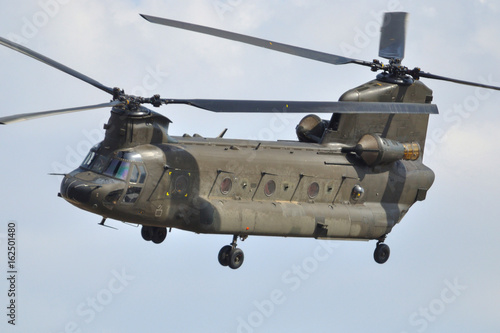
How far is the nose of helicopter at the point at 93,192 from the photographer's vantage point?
26.8 meters

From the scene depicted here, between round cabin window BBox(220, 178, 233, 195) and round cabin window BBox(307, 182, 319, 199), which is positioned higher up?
round cabin window BBox(307, 182, 319, 199)

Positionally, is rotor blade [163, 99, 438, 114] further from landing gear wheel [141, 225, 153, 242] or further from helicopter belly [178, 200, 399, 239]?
landing gear wheel [141, 225, 153, 242]

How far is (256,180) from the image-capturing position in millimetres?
29297

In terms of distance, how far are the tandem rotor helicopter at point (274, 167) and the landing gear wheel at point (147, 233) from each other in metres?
0.03

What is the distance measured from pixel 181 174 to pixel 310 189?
14.4ft

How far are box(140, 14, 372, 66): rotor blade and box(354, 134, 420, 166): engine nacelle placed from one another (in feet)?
7.85

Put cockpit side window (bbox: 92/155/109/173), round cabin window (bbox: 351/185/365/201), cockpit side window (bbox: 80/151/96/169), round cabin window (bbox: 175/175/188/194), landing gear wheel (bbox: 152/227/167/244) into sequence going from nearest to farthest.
Result: cockpit side window (bbox: 92/155/109/173)
round cabin window (bbox: 175/175/188/194)
cockpit side window (bbox: 80/151/96/169)
landing gear wheel (bbox: 152/227/167/244)
round cabin window (bbox: 351/185/365/201)

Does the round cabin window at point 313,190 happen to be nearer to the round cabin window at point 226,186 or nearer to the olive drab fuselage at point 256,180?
the olive drab fuselage at point 256,180

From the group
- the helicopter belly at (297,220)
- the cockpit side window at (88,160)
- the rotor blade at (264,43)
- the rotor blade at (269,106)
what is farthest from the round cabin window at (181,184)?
the rotor blade at (264,43)

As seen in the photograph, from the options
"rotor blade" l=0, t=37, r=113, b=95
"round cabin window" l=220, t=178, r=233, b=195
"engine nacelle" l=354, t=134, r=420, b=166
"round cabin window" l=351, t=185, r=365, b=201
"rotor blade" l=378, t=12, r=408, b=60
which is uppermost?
"rotor blade" l=378, t=12, r=408, b=60

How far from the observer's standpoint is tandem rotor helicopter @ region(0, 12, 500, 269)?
27.3 metres

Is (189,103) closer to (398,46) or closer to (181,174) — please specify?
(181,174)

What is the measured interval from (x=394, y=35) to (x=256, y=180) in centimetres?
712

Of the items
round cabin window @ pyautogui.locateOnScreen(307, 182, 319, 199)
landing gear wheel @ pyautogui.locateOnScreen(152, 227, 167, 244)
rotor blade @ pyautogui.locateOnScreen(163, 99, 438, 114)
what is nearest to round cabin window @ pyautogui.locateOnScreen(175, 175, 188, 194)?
rotor blade @ pyautogui.locateOnScreen(163, 99, 438, 114)
